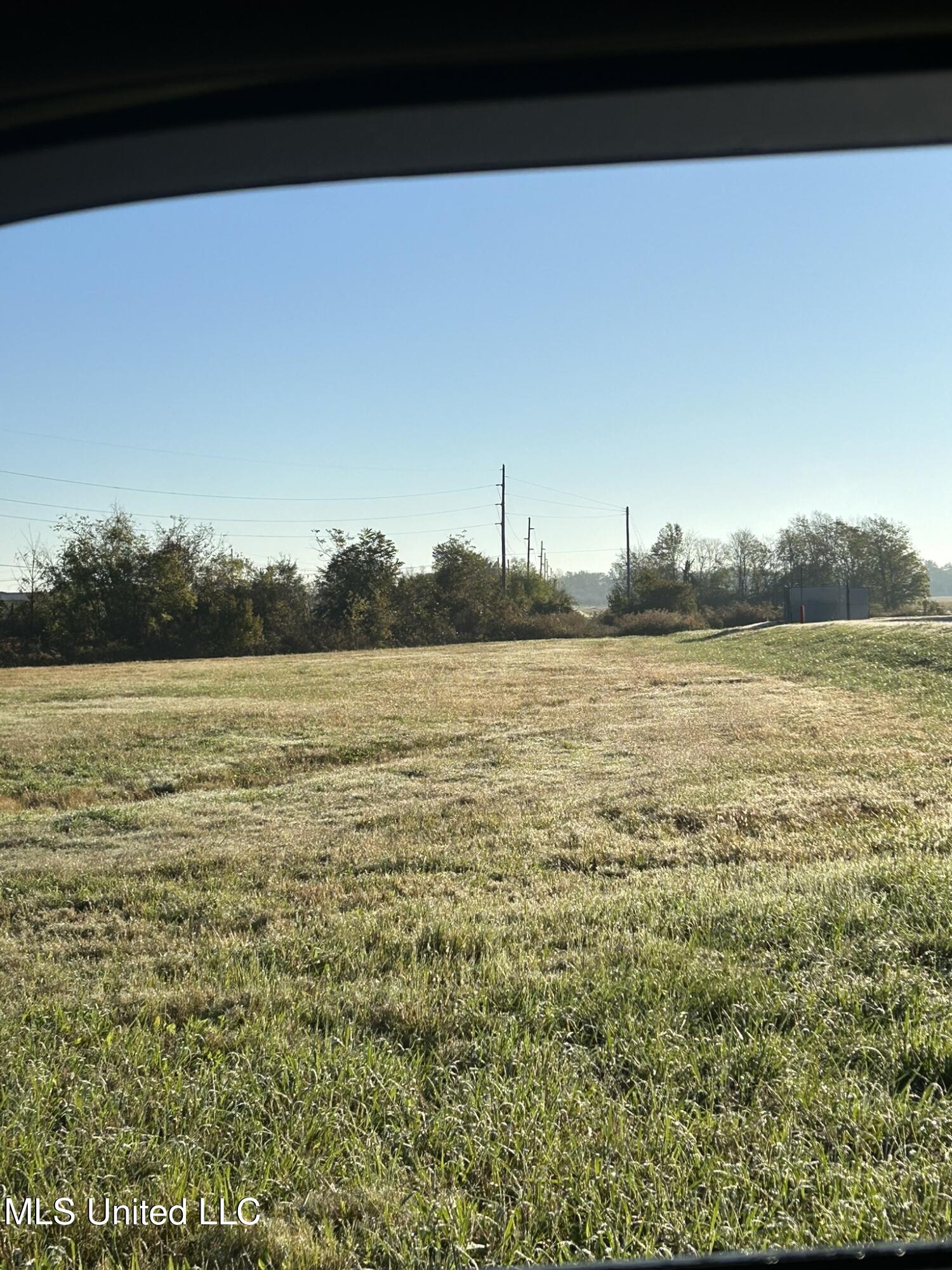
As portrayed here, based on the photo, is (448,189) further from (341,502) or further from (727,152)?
(341,502)

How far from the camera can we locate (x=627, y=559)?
5770 millimetres

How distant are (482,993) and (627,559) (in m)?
4.20

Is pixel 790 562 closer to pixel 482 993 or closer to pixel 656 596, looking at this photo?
pixel 656 596

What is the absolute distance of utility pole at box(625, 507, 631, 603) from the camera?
18.1ft

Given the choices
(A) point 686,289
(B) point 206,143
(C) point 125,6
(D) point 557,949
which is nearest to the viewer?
(C) point 125,6

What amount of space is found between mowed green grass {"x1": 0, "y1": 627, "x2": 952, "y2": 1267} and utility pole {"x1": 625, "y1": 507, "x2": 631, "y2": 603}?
1.15m

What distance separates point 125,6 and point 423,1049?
1.66 m

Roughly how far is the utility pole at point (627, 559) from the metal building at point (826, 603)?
0.95 metres

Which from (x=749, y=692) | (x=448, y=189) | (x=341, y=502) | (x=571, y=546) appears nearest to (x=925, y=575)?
(x=749, y=692)

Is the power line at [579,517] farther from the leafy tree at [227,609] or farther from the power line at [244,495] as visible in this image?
the leafy tree at [227,609]

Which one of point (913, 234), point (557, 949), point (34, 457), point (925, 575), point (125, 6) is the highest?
point (913, 234)

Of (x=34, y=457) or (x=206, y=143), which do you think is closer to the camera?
(x=206, y=143)

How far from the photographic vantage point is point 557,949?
2.19 m

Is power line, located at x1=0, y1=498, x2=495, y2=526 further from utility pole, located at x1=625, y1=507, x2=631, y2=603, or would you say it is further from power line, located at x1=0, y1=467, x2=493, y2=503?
utility pole, located at x1=625, y1=507, x2=631, y2=603
